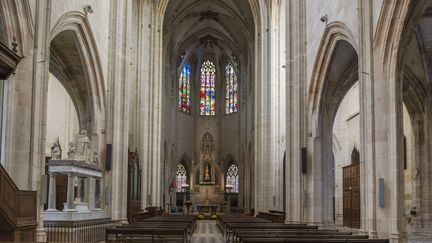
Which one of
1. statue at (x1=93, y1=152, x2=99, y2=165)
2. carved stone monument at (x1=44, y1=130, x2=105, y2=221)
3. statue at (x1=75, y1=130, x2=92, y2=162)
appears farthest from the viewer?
statue at (x1=93, y1=152, x2=99, y2=165)

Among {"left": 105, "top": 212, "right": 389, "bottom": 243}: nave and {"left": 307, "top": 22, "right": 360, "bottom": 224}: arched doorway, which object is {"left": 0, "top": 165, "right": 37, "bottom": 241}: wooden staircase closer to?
{"left": 105, "top": 212, "right": 389, "bottom": 243}: nave

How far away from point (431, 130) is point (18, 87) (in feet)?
53.7

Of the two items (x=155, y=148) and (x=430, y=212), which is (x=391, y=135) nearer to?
(x=430, y=212)

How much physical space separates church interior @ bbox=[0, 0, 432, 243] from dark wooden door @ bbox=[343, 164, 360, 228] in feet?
0.51

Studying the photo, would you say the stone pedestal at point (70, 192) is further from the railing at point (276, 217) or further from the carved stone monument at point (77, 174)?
the railing at point (276, 217)

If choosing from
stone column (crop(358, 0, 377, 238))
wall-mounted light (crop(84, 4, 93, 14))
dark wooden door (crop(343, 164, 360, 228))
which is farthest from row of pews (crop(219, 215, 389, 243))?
dark wooden door (crop(343, 164, 360, 228))

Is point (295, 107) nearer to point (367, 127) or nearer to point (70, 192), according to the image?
point (367, 127)

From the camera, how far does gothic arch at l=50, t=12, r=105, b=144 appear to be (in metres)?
21.3

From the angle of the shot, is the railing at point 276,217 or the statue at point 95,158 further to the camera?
the railing at point 276,217

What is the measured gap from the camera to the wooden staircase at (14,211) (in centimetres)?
1060

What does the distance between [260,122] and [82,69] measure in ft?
59.1

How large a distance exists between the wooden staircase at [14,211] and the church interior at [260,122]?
1.3 inches

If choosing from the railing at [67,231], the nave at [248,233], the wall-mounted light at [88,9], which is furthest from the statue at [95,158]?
the wall-mounted light at [88,9]

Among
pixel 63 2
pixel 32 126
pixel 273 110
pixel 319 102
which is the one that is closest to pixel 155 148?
pixel 273 110
